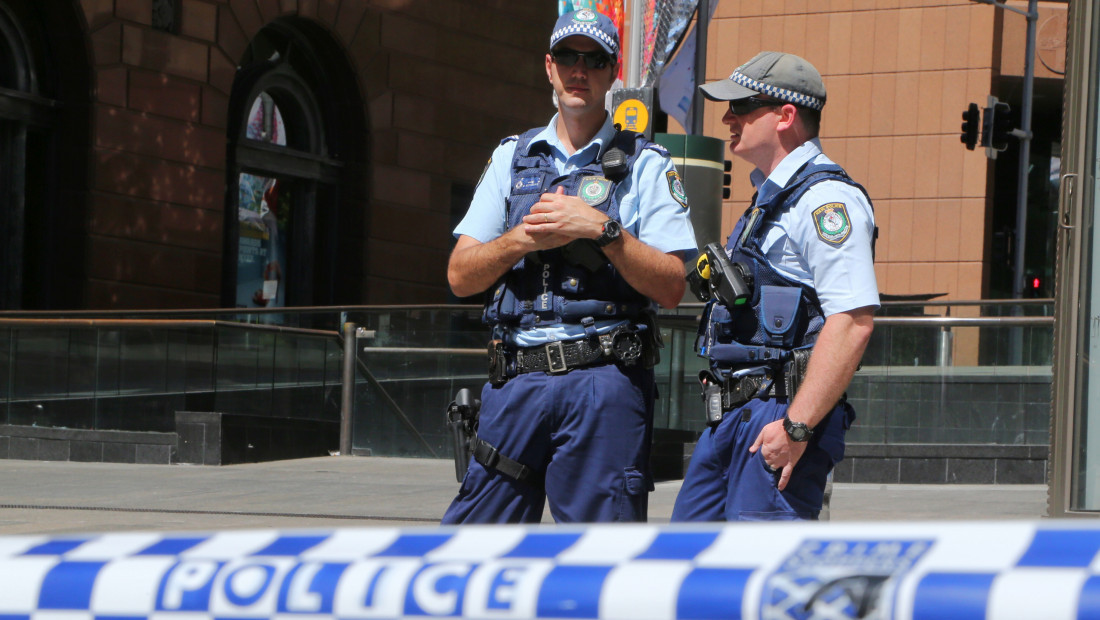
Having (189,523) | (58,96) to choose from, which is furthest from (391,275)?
(189,523)

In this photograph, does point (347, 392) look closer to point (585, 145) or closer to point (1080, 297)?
point (1080, 297)

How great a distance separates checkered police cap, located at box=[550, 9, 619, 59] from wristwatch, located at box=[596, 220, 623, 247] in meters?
0.54

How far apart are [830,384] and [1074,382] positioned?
364cm

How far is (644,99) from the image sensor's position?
9.40 meters

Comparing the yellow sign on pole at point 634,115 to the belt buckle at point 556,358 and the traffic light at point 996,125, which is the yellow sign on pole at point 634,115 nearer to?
the belt buckle at point 556,358

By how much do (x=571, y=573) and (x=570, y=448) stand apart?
1.66 meters

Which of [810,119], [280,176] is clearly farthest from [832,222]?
[280,176]

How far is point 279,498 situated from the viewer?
8.48 metres

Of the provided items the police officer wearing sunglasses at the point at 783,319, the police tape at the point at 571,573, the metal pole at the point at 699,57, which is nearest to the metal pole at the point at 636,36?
the metal pole at the point at 699,57

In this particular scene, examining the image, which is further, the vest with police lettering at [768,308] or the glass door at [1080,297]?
the glass door at [1080,297]

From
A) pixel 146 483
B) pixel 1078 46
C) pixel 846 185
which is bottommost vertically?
pixel 146 483

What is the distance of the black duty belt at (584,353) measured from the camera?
3.56 meters

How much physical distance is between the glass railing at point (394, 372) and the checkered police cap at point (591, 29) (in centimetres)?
725

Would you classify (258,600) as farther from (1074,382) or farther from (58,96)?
(58,96)
